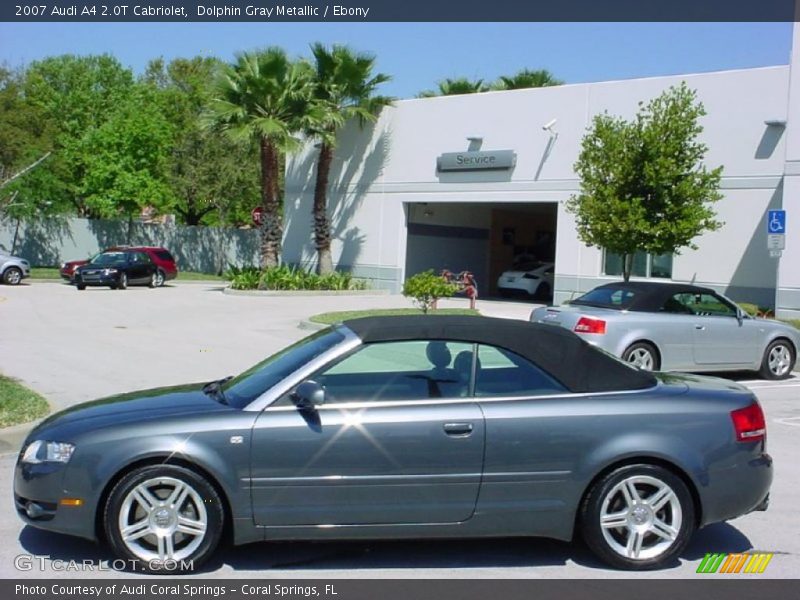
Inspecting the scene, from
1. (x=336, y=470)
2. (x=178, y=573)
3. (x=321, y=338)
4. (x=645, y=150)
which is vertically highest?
(x=645, y=150)

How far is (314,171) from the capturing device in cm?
3656

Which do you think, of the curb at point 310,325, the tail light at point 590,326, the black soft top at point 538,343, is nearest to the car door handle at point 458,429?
the black soft top at point 538,343

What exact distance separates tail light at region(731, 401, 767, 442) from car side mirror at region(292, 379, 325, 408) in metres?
2.53

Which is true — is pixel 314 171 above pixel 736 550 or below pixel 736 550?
above

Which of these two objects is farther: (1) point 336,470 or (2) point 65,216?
(2) point 65,216

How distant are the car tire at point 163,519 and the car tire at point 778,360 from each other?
11.5 metres

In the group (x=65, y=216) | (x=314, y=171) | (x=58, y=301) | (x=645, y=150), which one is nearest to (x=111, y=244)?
(x=65, y=216)

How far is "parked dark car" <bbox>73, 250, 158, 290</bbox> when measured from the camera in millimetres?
33281

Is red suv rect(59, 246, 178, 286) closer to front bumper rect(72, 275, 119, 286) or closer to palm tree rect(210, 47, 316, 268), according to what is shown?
front bumper rect(72, 275, 119, 286)

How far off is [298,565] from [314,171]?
31583 mm

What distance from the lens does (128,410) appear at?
19.4 feet

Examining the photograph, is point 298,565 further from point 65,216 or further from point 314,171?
point 65,216

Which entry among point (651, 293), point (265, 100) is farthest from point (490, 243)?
point (651, 293)

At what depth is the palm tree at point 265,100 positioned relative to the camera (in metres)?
30.4
